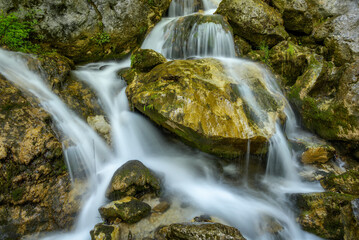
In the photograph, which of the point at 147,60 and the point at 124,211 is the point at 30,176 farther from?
the point at 147,60

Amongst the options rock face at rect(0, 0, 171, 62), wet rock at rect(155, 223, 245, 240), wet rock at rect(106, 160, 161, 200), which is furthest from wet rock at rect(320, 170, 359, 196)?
rock face at rect(0, 0, 171, 62)

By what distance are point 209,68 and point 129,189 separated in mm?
3210

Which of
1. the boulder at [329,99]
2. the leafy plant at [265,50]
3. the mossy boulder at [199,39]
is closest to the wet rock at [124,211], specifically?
the boulder at [329,99]

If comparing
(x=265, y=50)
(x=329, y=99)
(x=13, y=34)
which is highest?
(x=13, y=34)

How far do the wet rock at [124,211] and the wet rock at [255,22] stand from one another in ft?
21.1

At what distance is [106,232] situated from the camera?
288 centimetres

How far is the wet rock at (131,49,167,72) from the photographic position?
5398 mm

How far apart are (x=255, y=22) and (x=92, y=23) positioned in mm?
5254

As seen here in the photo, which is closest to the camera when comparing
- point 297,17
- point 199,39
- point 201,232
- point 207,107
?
point 201,232

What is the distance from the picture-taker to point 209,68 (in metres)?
5.02

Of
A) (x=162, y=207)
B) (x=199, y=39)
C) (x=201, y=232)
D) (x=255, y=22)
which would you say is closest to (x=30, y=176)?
(x=162, y=207)

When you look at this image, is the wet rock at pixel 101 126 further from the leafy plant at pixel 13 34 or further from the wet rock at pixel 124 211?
the leafy plant at pixel 13 34

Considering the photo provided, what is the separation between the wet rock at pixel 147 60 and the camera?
5398mm

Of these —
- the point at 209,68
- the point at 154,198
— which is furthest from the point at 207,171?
the point at 209,68
